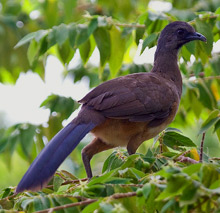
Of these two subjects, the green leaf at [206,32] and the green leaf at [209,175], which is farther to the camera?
the green leaf at [206,32]

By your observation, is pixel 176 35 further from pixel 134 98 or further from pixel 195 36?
pixel 134 98

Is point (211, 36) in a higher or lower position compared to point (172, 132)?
higher

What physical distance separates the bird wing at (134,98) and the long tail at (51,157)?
0.91ft

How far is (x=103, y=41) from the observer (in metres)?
4.13

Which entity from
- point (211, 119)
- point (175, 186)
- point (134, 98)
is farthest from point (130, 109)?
point (175, 186)

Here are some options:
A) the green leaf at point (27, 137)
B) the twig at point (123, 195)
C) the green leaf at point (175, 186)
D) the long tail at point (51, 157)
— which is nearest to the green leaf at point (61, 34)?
the long tail at point (51, 157)

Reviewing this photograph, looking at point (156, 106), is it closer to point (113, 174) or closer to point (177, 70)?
point (177, 70)

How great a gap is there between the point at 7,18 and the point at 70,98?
185 centimetres

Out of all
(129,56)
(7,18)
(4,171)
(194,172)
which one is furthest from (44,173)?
(4,171)

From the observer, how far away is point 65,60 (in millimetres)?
4258

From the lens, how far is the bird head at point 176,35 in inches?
170

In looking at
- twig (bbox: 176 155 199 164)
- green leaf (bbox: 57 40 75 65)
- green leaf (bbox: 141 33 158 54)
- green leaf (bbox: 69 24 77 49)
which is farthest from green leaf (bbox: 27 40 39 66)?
twig (bbox: 176 155 199 164)

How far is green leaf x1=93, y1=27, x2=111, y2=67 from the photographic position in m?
4.09

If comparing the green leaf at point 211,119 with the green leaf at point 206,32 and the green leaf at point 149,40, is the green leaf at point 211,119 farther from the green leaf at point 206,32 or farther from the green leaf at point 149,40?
the green leaf at point 149,40
